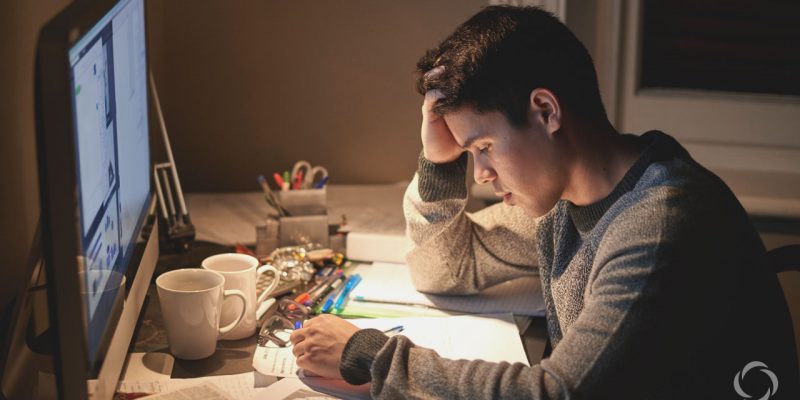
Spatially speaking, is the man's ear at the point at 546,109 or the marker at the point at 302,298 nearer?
the man's ear at the point at 546,109

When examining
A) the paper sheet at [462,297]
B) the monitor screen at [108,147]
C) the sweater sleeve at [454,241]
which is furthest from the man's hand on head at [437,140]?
the monitor screen at [108,147]

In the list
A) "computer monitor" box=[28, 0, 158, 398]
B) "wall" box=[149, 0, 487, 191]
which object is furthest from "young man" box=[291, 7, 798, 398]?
"wall" box=[149, 0, 487, 191]

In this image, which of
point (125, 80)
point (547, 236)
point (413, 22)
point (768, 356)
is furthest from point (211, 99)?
point (768, 356)

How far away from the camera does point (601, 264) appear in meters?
1.06

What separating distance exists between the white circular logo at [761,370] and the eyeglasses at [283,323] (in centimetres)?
64

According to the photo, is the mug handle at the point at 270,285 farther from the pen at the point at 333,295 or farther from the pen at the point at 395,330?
the pen at the point at 395,330

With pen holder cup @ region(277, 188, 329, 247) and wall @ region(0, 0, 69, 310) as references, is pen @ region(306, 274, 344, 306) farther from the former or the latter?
wall @ region(0, 0, 69, 310)

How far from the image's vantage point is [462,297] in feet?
5.12

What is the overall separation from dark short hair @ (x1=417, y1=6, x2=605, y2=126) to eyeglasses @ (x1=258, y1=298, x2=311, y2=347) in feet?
1.44

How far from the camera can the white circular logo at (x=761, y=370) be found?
42.4 inches

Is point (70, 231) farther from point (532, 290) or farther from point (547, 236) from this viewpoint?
point (532, 290)

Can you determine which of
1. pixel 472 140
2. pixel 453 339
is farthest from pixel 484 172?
pixel 453 339

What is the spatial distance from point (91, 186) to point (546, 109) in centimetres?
56

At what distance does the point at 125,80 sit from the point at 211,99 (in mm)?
870
